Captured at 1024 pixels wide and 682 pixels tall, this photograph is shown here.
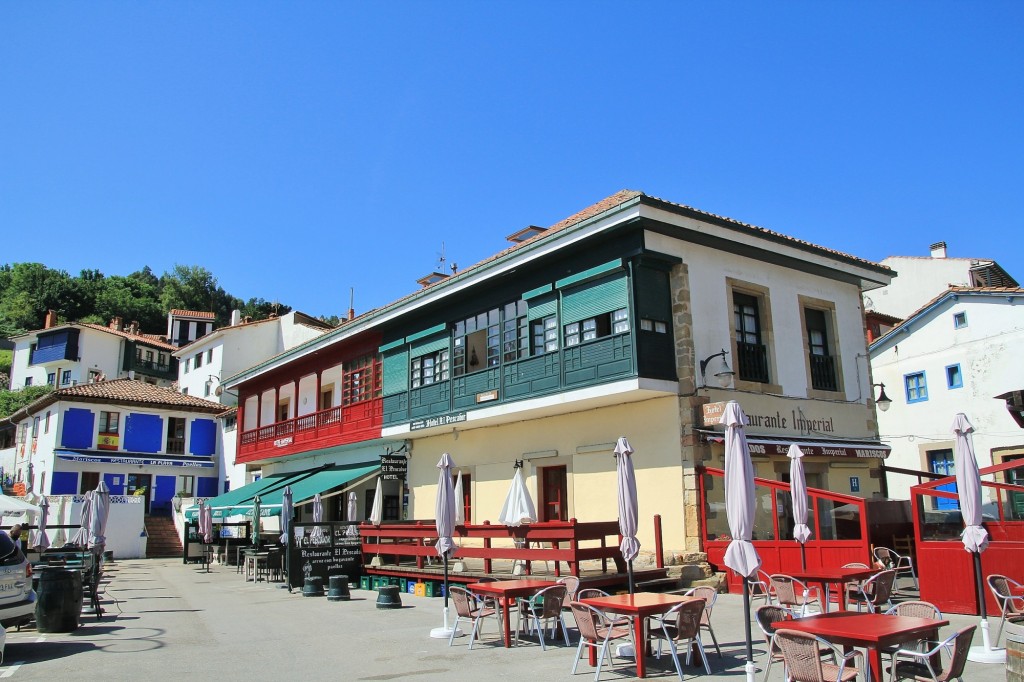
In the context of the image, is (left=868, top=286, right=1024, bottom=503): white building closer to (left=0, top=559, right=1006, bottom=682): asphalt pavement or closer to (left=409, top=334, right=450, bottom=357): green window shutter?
(left=0, top=559, right=1006, bottom=682): asphalt pavement

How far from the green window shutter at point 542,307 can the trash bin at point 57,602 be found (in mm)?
10399

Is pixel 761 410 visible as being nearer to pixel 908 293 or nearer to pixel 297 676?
pixel 297 676

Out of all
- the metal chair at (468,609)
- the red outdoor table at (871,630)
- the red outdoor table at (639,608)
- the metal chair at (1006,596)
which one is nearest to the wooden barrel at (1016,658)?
the red outdoor table at (871,630)

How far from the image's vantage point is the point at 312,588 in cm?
1691

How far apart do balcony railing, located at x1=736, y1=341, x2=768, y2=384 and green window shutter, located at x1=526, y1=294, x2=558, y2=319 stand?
163 inches

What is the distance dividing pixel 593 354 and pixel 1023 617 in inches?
345

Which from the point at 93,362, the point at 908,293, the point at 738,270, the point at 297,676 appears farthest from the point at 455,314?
the point at 93,362

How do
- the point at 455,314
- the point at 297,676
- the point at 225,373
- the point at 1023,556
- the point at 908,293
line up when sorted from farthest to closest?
the point at 225,373, the point at 908,293, the point at 455,314, the point at 1023,556, the point at 297,676

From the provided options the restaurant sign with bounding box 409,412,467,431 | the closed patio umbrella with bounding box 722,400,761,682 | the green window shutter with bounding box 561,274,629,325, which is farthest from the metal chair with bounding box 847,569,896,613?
the restaurant sign with bounding box 409,412,467,431

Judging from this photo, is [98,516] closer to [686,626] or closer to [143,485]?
[686,626]

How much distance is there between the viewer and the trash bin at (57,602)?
11.8 meters

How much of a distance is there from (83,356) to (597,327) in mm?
52777

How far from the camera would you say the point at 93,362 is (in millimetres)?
58156

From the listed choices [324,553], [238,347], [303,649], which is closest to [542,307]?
[324,553]
